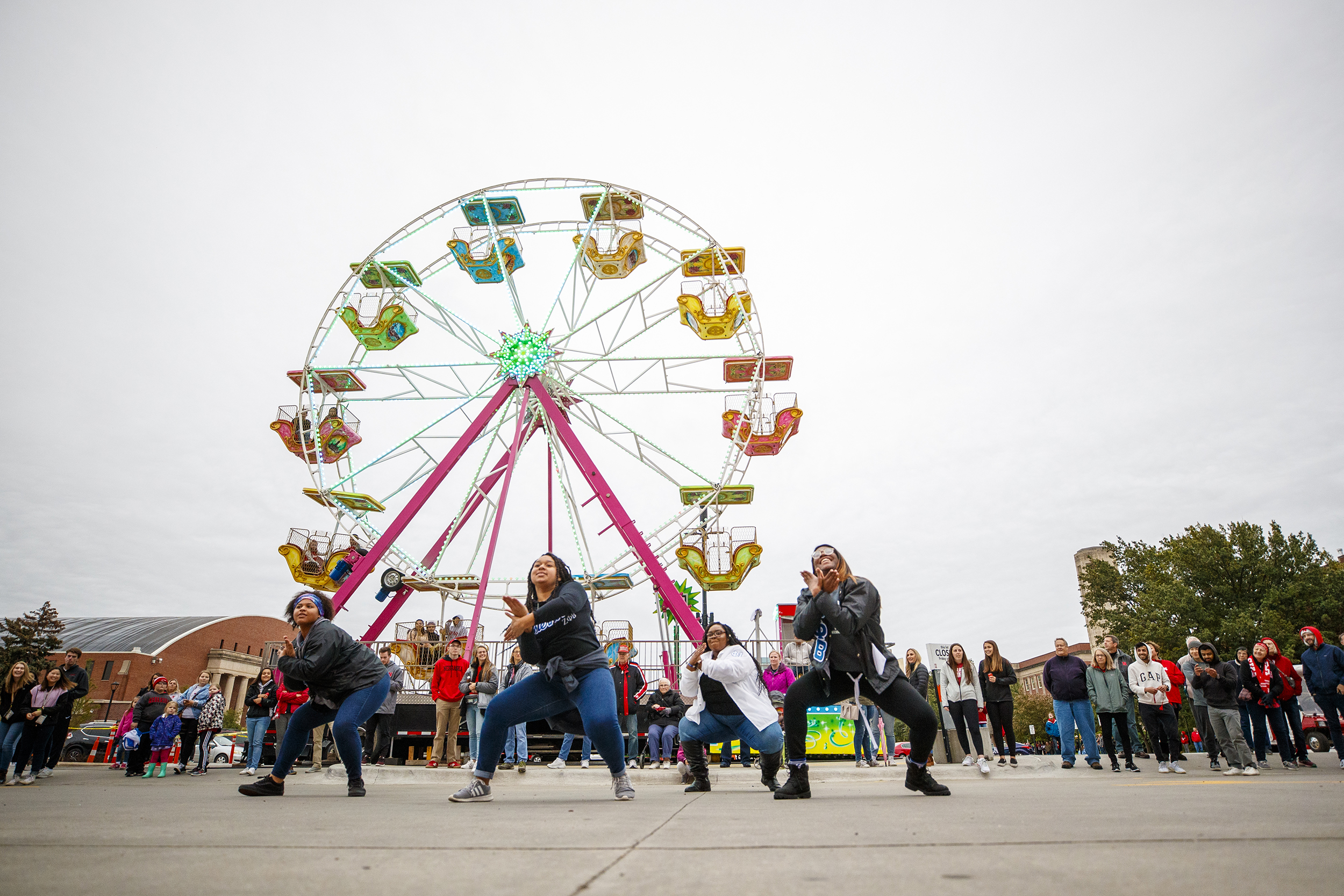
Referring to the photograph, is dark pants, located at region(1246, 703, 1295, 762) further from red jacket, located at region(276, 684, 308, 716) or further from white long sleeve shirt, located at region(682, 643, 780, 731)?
red jacket, located at region(276, 684, 308, 716)

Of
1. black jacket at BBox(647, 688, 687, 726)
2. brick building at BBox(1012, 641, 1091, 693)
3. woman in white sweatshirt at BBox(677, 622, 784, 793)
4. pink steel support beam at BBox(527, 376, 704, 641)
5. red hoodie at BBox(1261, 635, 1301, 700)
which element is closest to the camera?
woman in white sweatshirt at BBox(677, 622, 784, 793)

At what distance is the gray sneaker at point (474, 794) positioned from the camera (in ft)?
17.7

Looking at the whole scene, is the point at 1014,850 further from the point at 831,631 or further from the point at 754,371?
the point at 754,371

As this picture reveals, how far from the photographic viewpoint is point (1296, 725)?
32.2 feet

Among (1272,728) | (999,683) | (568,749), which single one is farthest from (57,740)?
(1272,728)

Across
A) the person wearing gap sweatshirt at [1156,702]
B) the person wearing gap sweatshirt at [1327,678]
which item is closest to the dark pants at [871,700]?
the person wearing gap sweatshirt at [1156,702]

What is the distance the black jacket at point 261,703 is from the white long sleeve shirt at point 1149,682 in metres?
11.8

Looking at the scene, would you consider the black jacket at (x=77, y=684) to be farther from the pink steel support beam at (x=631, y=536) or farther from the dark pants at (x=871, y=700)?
the dark pants at (x=871, y=700)

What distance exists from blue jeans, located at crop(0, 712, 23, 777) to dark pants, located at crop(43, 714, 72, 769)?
0.77 m

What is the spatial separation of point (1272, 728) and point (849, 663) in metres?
7.86

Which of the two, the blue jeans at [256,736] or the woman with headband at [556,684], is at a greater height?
the woman with headband at [556,684]

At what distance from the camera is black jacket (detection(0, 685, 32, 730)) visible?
28.7ft

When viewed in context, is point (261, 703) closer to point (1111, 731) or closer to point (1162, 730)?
point (1111, 731)

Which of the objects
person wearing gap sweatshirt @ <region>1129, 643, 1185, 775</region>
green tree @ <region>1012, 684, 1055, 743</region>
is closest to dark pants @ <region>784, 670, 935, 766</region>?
person wearing gap sweatshirt @ <region>1129, 643, 1185, 775</region>
